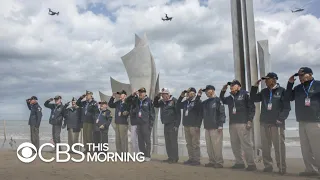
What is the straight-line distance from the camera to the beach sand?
16.6 feet

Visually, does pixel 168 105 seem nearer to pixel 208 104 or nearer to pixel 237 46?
pixel 208 104

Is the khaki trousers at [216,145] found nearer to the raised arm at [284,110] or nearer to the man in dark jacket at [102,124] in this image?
the raised arm at [284,110]

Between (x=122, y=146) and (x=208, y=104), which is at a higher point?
(x=208, y=104)

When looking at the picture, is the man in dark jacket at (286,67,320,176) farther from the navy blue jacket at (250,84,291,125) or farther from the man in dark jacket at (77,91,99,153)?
the man in dark jacket at (77,91,99,153)

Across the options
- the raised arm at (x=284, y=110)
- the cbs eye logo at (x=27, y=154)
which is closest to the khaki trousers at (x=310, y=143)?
the raised arm at (x=284, y=110)

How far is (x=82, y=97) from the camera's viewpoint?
8.86 m

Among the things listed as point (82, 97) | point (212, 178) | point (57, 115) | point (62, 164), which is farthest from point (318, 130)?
point (57, 115)

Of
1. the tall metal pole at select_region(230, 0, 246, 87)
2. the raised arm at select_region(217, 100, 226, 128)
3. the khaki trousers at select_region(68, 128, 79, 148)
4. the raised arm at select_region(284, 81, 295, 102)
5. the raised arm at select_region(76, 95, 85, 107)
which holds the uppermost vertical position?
the tall metal pole at select_region(230, 0, 246, 87)

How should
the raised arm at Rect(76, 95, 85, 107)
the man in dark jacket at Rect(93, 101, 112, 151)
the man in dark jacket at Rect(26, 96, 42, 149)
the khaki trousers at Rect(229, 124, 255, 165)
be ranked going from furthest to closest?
1. the man in dark jacket at Rect(26, 96, 42, 149)
2. the raised arm at Rect(76, 95, 85, 107)
3. the man in dark jacket at Rect(93, 101, 112, 151)
4. the khaki trousers at Rect(229, 124, 255, 165)

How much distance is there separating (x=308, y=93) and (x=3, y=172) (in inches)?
177

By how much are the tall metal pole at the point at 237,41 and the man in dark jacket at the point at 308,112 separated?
218 cm

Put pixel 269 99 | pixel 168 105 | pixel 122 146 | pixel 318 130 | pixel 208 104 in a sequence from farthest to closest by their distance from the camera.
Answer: pixel 122 146, pixel 168 105, pixel 208 104, pixel 269 99, pixel 318 130

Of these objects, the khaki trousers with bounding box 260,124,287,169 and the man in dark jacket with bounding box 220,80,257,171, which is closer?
the khaki trousers with bounding box 260,124,287,169

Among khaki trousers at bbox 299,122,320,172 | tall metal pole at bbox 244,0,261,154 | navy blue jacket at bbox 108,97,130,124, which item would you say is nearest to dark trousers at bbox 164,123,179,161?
navy blue jacket at bbox 108,97,130,124
